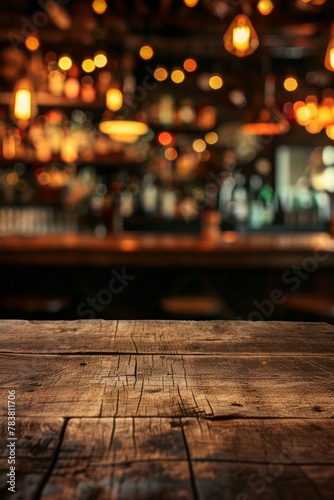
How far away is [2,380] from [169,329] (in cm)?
53

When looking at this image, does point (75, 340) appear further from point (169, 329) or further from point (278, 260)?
point (278, 260)

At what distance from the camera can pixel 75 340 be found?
133 cm

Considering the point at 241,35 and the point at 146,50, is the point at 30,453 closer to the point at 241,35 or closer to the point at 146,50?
the point at 241,35

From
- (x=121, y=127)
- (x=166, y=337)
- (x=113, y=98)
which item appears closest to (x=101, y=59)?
(x=113, y=98)

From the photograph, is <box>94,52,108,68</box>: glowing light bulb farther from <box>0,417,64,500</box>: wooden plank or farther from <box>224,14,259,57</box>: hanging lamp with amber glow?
<box>0,417,64,500</box>: wooden plank

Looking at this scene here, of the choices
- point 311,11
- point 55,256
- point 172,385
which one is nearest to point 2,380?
point 172,385

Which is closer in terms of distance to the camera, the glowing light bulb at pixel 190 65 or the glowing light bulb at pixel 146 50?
the glowing light bulb at pixel 146 50

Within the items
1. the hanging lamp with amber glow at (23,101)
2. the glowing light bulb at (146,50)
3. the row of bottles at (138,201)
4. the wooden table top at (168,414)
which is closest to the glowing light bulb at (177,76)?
the glowing light bulb at (146,50)

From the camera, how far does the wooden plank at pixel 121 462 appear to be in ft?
2.12

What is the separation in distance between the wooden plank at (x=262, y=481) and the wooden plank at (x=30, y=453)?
0.60ft

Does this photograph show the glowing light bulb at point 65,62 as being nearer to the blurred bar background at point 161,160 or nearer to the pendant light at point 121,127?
the blurred bar background at point 161,160

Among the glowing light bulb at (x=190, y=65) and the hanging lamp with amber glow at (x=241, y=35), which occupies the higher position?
the glowing light bulb at (x=190, y=65)

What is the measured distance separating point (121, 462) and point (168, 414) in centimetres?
17

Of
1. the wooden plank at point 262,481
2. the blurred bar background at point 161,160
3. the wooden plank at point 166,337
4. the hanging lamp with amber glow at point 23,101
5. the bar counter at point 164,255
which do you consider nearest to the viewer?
the wooden plank at point 262,481
